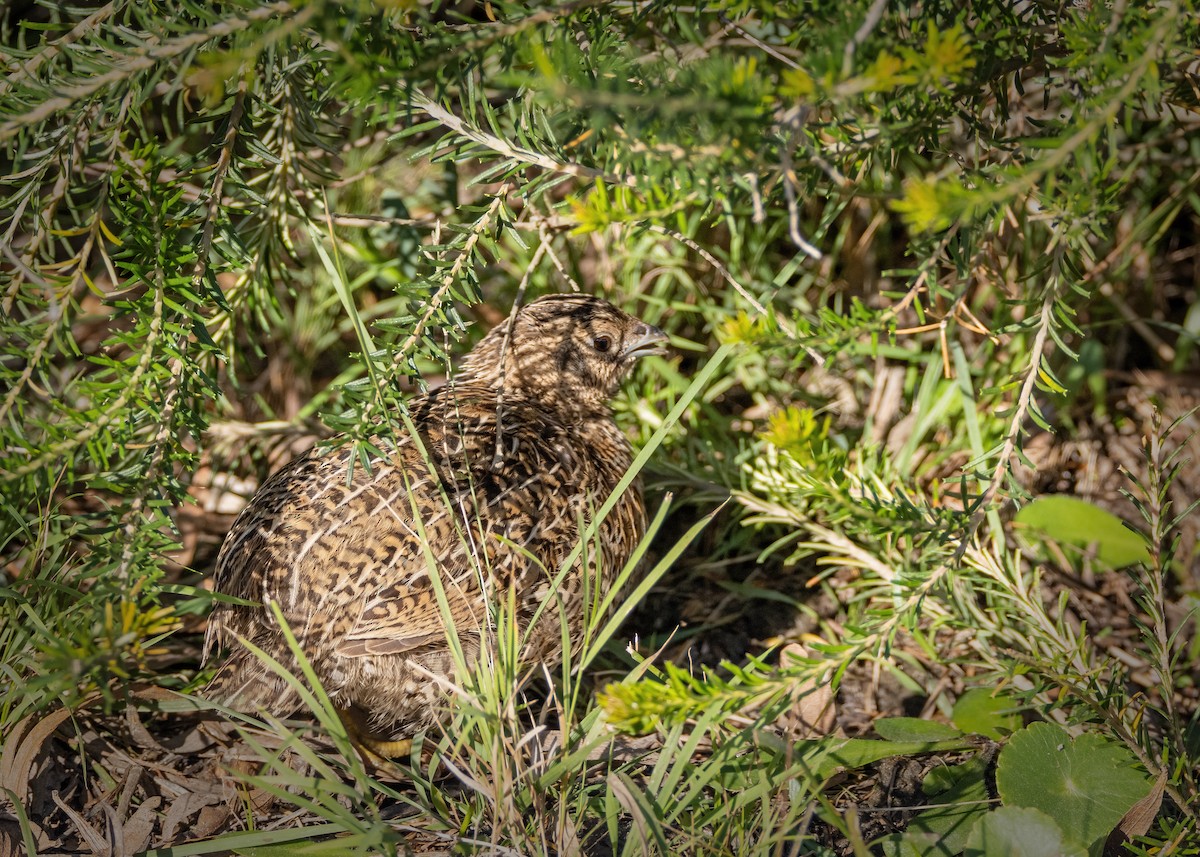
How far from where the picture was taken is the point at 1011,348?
3.90m

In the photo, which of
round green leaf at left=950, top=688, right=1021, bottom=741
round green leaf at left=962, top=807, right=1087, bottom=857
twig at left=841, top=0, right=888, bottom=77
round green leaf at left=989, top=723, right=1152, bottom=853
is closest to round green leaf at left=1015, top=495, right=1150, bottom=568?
round green leaf at left=950, top=688, right=1021, bottom=741

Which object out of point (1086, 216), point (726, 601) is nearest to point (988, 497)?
point (1086, 216)

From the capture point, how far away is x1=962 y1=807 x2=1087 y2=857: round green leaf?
93.0 inches

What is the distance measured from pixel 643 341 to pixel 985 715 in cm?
176

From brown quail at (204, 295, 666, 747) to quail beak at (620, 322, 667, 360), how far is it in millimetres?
615

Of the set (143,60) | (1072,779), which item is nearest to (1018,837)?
(1072,779)

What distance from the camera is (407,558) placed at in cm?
283

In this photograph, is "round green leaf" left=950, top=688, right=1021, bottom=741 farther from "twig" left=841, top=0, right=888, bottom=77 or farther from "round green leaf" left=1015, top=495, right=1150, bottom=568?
"twig" left=841, top=0, right=888, bottom=77

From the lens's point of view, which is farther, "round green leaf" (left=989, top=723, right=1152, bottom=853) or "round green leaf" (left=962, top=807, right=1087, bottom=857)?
"round green leaf" (left=989, top=723, right=1152, bottom=853)

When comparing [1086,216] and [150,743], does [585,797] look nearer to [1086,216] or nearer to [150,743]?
[150,743]

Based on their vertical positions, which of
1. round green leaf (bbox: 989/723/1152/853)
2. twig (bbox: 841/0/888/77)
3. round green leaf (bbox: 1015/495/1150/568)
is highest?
twig (bbox: 841/0/888/77)

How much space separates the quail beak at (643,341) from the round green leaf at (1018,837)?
6.57 feet

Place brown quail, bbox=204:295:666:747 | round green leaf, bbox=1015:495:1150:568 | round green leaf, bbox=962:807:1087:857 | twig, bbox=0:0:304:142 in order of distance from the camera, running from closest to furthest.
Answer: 1. twig, bbox=0:0:304:142
2. round green leaf, bbox=962:807:1087:857
3. brown quail, bbox=204:295:666:747
4. round green leaf, bbox=1015:495:1150:568

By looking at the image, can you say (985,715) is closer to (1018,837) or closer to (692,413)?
(1018,837)
